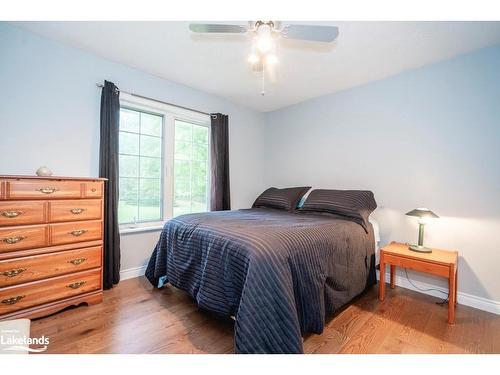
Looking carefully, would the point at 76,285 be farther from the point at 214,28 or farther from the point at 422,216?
the point at 422,216

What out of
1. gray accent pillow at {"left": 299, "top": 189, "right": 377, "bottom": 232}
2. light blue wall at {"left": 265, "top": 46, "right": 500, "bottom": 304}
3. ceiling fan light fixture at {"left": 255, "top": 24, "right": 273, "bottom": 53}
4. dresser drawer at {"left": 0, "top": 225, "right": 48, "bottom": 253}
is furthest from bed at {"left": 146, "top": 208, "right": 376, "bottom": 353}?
ceiling fan light fixture at {"left": 255, "top": 24, "right": 273, "bottom": 53}

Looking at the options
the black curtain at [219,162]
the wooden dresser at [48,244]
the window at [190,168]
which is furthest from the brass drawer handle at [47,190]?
the black curtain at [219,162]

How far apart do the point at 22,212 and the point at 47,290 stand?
0.61 m

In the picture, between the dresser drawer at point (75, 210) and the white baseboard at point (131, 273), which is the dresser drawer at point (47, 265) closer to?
the dresser drawer at point (75, 210)

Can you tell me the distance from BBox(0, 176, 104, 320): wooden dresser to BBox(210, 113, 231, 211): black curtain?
1409mm

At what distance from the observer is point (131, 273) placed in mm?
2539

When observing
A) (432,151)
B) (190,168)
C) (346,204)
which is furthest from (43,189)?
(432,151)

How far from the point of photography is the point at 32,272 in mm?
1661

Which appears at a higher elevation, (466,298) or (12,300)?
(12,300)

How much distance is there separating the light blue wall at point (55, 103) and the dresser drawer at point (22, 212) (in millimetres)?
495

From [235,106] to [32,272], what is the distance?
2954 mm

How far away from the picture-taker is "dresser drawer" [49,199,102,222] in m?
1.76
